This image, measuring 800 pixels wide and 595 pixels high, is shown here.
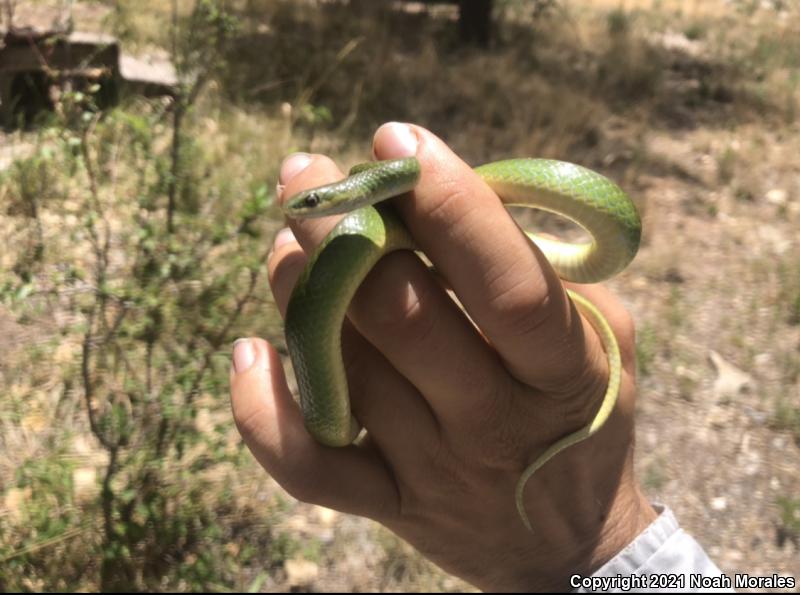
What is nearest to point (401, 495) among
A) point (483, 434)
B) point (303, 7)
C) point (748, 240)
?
point (483, 434)

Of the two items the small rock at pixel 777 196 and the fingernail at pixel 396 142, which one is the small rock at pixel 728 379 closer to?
the small rock at pixel 777 196

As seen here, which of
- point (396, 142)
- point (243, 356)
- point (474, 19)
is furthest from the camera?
point (474, 19)

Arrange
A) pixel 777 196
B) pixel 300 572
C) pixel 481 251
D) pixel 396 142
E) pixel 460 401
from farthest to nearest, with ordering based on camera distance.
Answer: pixel 777 196
pixel 300 572
pixel 460 401
pixel 396 142
pixel 481 251

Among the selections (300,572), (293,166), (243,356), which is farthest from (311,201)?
(300,572)

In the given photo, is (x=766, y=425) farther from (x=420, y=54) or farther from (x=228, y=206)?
(x=420, y=54)

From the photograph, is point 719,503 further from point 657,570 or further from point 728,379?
point 657,570

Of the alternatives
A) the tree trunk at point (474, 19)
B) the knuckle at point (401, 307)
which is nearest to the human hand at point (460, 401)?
the knuckle at point (401, 307)

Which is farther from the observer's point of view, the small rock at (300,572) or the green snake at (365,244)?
the small rock at (300,572)

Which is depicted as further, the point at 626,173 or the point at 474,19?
the point at 474,19

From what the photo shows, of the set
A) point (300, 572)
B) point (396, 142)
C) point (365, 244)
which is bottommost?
point (300, 572)
